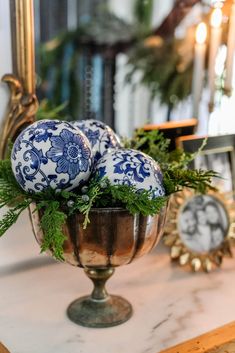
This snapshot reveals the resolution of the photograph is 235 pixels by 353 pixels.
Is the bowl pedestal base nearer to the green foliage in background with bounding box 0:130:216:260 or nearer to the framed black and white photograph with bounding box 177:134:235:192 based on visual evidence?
the green foliage in background with bounding box 0:130:216:260

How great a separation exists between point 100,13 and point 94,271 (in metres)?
0.97

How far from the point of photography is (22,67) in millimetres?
809

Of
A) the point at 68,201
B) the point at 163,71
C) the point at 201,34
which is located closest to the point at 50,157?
the point at 68,201

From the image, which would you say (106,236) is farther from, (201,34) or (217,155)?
(201,34)

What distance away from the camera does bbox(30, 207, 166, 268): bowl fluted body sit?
2.01 ft

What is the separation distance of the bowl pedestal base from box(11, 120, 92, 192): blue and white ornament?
165mm

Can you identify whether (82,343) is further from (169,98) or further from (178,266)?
(169,98)

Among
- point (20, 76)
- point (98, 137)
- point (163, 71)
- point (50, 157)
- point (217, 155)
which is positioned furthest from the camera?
point (163, 71)

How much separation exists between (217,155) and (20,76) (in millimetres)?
433

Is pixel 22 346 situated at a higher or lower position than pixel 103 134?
lower

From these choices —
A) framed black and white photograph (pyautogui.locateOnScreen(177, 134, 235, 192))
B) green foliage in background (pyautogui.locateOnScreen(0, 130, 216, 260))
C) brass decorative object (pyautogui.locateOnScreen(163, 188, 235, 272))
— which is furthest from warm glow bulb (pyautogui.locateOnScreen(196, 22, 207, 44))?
green foliage in background (pyautogui.locateOnScreen(0, 130, 216, 260))

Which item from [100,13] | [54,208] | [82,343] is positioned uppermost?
[100,13]

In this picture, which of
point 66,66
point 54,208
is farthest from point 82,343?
point 66,66

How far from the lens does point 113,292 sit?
0.80 meters
